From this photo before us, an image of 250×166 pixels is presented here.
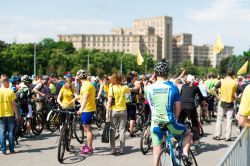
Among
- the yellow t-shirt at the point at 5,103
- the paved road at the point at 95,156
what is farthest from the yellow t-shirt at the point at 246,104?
the yellow t-shirt at the point at 5,103

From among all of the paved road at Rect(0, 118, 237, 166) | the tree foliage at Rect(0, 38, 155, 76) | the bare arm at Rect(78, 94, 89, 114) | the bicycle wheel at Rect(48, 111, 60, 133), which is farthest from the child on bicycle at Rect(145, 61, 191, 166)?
the tree foliage at Rect(0, 38, 155, 76)

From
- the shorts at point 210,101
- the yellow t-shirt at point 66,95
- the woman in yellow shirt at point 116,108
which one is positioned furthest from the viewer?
the shorts at point 210,101

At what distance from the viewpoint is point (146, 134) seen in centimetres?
979

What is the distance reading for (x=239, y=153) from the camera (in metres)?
4.82

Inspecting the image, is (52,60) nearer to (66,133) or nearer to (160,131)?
(66,133)

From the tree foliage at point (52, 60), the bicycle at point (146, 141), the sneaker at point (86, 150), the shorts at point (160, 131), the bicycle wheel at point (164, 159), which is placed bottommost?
the sneaker at point (86, 150)

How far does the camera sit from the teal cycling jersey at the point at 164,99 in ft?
20.4

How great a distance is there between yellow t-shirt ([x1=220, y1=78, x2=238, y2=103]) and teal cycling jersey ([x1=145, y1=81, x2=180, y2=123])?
612 cm

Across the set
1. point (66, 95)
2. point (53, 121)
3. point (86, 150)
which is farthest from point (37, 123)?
point (86, 150)

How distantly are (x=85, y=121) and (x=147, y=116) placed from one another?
297 cm

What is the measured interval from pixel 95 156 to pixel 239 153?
529 centimetres

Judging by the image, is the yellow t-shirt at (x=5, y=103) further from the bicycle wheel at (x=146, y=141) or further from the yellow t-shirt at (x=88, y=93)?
the bicycle wheel at (x=146, y=141)

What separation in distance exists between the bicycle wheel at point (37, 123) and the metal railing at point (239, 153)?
830 cm

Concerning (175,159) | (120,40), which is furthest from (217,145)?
(120,40)
